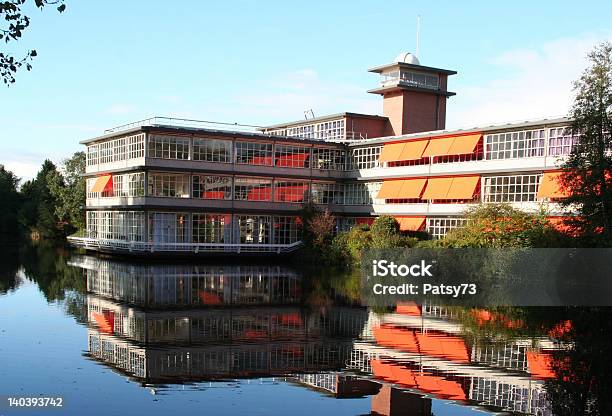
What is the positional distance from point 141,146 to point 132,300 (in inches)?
1031

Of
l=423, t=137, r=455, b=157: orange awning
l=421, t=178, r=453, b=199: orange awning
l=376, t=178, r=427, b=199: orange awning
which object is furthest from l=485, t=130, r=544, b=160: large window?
l=376, t=178, r=427, b=199: orange awning

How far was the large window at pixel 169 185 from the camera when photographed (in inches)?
2018

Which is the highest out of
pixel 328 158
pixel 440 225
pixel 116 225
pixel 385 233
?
pixel 328 158

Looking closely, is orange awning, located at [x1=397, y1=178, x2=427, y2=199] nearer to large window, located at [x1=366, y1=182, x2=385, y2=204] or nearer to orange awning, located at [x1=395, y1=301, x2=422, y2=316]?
large window, located at [x1=366, y1=182, x2=385, y2=204]

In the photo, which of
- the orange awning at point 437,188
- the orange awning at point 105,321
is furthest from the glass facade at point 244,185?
the orange awning at point 105,321

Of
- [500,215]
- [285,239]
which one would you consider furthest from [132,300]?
[285,239]

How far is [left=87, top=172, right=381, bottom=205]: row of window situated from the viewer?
171ft

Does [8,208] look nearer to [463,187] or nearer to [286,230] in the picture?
[286,230]

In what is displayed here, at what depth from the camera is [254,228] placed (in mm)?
55188

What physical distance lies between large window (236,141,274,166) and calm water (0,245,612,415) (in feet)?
82.8

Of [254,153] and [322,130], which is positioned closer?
[254,153]

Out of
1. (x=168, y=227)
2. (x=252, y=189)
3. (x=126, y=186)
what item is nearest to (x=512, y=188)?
(x=252, y=189)

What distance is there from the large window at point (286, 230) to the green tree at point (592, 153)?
26.9 metres

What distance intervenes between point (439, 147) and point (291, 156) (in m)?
13.6
